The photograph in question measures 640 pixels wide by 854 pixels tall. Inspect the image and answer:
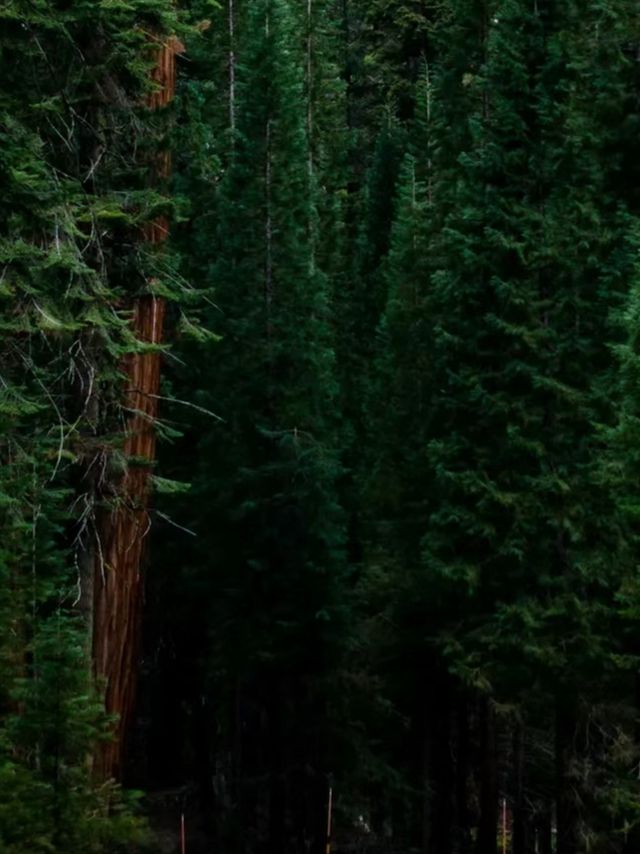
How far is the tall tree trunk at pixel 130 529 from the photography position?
12.0m

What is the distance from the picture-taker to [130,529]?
40.0 ft

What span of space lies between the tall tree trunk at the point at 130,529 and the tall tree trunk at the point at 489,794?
394 inches

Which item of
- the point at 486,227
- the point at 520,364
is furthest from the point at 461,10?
the point at 520,364

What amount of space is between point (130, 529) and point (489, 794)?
11.8 meters

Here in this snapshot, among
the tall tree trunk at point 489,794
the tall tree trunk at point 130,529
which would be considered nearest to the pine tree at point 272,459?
the tall tree trunk at point 489,794

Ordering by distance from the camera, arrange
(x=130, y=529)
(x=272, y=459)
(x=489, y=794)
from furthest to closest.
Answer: (x=272, y=459) < (x=489, y=794) < (x=130, y=529)

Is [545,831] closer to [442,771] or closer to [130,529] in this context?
[442,771]

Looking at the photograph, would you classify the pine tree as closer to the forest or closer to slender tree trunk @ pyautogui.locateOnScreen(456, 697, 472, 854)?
the forest

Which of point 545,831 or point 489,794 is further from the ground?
point 489,794

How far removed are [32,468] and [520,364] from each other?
10.3 m

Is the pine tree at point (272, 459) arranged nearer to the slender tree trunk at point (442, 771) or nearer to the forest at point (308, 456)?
the forest at point (308, 456)

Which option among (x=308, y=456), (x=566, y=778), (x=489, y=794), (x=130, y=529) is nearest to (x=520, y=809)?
(x=489, y=794)

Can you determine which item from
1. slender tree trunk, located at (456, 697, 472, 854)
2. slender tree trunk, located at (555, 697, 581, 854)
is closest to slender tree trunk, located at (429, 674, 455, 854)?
slender tree trunk, located at (456, 697, 472, 854)

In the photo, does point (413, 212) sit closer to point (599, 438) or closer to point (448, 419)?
point (448, 419)
